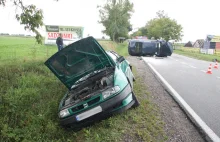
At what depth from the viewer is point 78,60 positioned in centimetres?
457

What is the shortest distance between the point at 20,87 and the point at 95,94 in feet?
9.01

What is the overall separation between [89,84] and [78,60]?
0.61 m

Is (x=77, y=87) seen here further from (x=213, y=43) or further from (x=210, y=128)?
(x=213, y=43)

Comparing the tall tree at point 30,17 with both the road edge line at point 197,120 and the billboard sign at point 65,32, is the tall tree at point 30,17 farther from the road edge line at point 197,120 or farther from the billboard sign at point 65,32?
the billboard sign at point 65,32

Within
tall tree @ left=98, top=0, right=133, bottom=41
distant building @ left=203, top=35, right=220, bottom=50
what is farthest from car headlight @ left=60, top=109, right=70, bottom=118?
distant building @ left=203, top=35, right=220, bottom=50

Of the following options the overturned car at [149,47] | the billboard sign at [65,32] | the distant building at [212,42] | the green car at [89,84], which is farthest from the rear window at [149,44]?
the distant building at [212,42]

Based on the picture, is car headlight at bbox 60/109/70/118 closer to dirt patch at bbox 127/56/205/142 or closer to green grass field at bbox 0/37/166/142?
green grass field at bbox 0/37/166/142

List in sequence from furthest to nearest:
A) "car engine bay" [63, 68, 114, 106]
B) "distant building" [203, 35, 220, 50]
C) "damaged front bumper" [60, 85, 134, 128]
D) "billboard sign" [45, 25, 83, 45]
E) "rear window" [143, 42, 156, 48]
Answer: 1. "distant building" [203, 35, 220, 50]
2. "billboard sign" [45, 25, 83, 45]
3. "rear window" [143, 42, 156, 48]
4. "car engine bay" [63, 68, 114, 106]
5. "damaged front bumper" [60, 85, 134, 128]

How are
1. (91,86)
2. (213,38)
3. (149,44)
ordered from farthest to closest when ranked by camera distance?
(213,38) → (149,44) → (91,86)

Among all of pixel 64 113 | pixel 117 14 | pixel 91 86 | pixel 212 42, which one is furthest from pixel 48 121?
pixel 212 42

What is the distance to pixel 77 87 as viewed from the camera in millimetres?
4805

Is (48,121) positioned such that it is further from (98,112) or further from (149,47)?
(149,47)

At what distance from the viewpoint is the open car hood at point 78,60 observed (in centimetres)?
429

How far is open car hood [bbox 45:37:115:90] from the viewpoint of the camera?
14.1 feet
